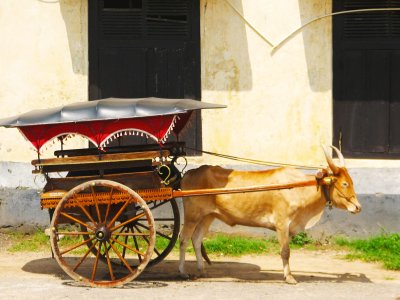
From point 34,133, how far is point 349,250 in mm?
4945

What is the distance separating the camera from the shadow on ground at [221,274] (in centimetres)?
1145

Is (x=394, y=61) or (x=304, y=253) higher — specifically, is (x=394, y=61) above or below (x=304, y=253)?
above

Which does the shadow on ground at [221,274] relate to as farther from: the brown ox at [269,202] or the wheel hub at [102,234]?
the wheel hub at [102,234]

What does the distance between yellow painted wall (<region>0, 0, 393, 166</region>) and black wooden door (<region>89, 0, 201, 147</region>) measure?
0.16 metres

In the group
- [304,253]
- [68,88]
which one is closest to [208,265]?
[304,253]

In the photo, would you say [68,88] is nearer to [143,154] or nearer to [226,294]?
[143,154]

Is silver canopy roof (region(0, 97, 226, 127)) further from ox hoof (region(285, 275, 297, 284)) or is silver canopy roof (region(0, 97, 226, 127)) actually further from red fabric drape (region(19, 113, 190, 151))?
ox hoof (region(285, 275, 297, 284))

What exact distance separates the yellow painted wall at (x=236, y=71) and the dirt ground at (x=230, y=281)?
165cm

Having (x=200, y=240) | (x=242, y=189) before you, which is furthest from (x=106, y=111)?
(x=200, y=240)

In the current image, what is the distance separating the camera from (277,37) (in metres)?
13.7

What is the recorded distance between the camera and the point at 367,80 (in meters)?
13.6

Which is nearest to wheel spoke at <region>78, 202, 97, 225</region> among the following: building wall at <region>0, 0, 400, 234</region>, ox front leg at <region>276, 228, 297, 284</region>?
ox front leg at <region>276, 228, 297, 284</region>

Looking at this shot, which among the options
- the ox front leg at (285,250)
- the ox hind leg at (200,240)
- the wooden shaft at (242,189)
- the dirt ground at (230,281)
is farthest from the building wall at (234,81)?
the wooden shaft at (242,189)

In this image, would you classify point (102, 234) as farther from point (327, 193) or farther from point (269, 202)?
point (327, 193)
